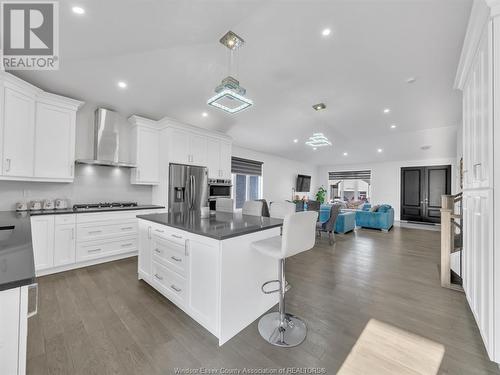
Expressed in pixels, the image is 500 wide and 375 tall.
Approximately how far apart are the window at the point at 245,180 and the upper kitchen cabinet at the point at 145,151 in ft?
8.67

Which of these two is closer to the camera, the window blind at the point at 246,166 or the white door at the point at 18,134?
the white door at the point at 18,134

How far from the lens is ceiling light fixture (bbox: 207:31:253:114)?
6.42 ft

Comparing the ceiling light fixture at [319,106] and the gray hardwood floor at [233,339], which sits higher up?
the ceiling light fixture at [319,106]

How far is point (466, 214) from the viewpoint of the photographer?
209 cm

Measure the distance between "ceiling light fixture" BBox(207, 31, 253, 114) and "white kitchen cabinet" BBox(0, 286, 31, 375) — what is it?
1.88 m

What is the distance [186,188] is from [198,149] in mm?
954

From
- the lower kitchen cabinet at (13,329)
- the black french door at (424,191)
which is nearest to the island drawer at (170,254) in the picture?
the lower kitchen cabinet at (13,329)

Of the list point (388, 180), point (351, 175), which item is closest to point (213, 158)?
point (351, 175)

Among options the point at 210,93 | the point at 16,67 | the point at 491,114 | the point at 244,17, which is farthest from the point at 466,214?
the point at 16,67

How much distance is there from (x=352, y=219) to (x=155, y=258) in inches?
228

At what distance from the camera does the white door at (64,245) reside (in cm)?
299

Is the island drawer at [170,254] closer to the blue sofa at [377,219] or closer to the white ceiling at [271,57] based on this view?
the white ceiling at [271,57]

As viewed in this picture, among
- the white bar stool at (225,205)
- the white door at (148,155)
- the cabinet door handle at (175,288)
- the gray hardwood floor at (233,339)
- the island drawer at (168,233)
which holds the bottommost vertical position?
the gray hardwood floor at (233,339)

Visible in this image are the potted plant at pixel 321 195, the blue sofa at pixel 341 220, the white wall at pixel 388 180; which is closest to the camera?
the blue sofa at pixel 341 220
